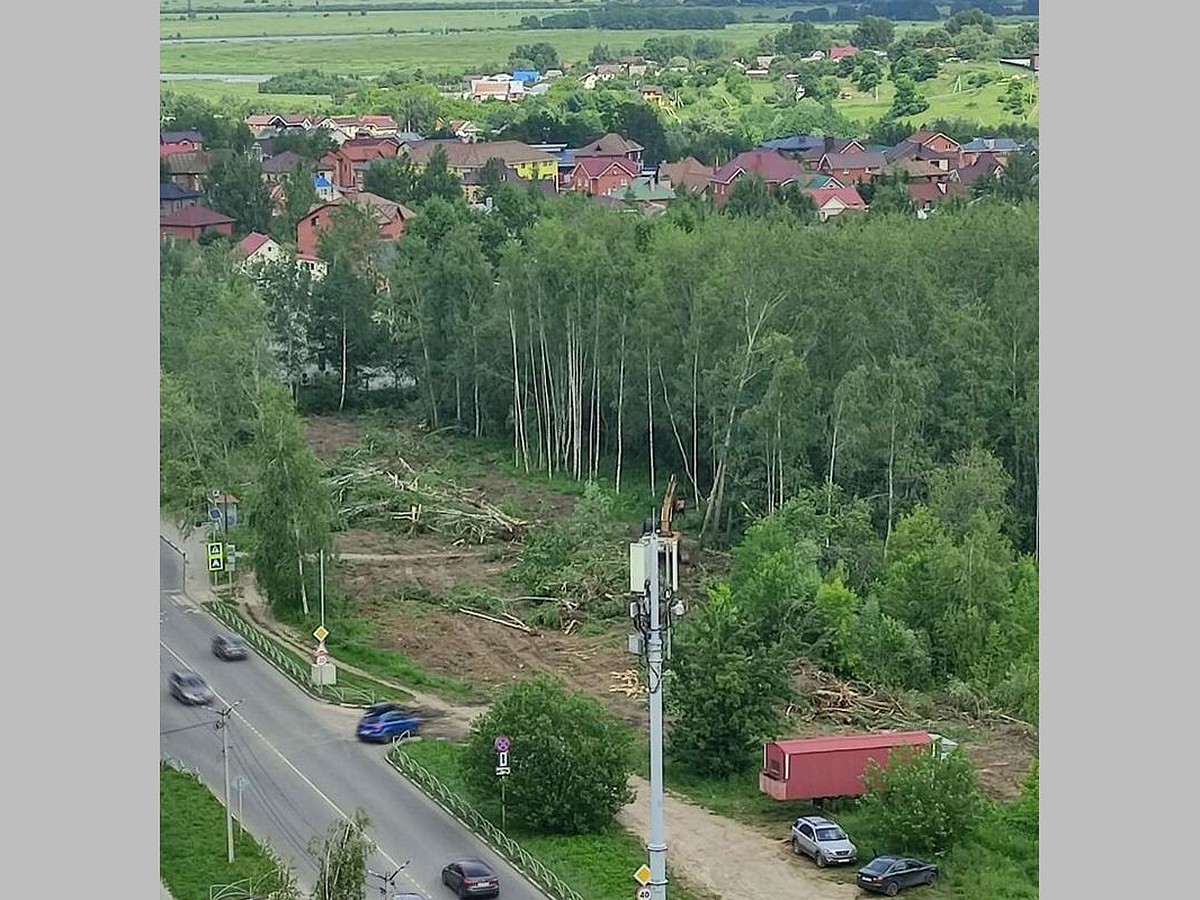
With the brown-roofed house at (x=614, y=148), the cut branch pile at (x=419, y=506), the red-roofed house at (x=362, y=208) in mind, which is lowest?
the cut branch pile at (x=419, y=506)

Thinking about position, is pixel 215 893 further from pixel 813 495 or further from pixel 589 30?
pixel 589 30

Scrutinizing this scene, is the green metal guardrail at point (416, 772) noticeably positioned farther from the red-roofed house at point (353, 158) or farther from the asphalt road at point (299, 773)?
the red-roofed house at point (353, 158)

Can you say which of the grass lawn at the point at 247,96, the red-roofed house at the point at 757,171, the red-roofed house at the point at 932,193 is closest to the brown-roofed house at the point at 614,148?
the red-roofed house at the point at 757,171

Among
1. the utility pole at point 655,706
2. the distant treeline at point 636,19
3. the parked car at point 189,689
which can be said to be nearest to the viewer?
the utility pole at point 655,706

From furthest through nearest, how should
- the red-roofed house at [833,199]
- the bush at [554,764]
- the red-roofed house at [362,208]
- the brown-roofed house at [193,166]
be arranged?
the red-roofed house at [362,208]
the red-roofed house at [833,199]
the brown-roofed house at [193,166]
the bush at [554,764]

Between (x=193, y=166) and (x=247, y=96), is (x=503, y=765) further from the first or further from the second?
(x=247, y=96)

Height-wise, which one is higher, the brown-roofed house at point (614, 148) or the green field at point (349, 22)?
the green field at point (349, 22)
